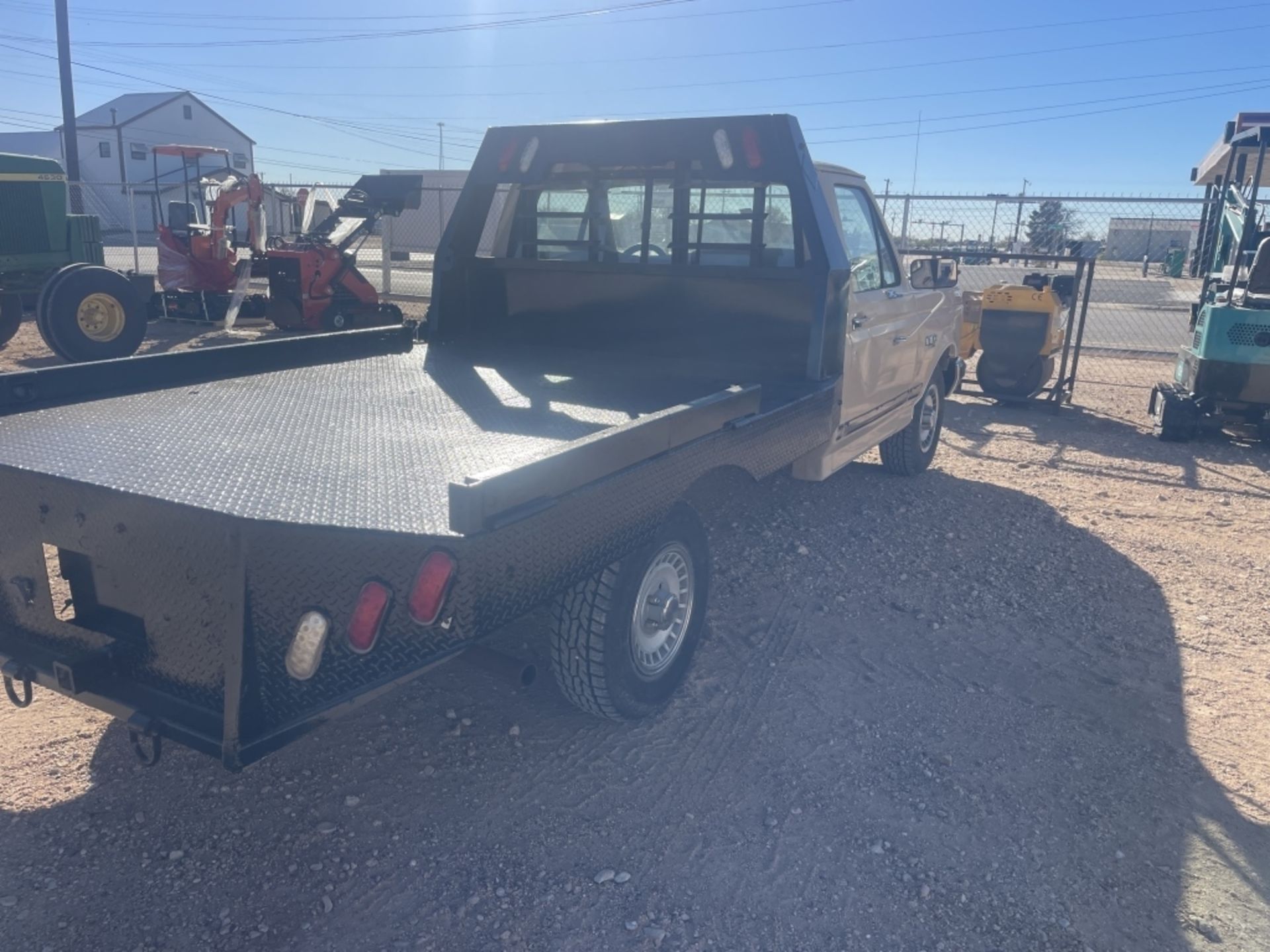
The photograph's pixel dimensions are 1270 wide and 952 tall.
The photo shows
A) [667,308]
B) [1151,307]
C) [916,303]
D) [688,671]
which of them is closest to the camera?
[688,671]

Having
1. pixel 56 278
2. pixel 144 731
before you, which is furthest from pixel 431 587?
pixel 56 278

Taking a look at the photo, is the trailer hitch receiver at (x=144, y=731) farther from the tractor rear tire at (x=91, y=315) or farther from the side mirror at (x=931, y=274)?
the tractor rear tire at (x=91, y=315)

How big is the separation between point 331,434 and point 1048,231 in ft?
59.3

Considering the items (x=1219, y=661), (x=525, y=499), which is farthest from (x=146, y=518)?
(x=1219, y=661)

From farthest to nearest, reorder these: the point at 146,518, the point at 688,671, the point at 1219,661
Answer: the point at 1219,661, the point at 688,671, the point at 146,518

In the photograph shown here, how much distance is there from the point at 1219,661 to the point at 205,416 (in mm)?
4534

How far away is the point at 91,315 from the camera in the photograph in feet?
36.4

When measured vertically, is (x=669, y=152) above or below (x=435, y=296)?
above

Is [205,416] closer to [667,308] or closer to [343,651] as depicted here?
[343,651]

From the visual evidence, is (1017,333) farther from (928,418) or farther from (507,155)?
(507,155)

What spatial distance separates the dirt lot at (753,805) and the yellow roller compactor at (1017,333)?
5.68 metres

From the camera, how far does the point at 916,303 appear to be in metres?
6.28

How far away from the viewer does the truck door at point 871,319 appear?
5.15 meters

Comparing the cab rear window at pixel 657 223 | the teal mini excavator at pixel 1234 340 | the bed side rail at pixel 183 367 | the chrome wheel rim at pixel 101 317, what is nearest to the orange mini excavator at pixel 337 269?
the chrome wheel rim at pixel 101 317
